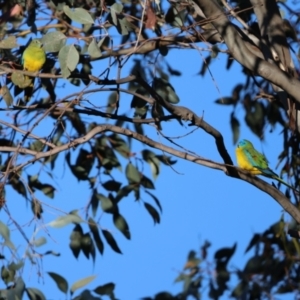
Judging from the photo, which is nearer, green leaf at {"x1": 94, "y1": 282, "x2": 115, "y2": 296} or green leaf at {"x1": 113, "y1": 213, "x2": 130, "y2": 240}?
green leaf at {"x1": 94, "y1": 282, "x2": 115, "y2": 296}

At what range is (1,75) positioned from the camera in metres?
3.45

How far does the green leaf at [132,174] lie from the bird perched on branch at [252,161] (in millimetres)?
718

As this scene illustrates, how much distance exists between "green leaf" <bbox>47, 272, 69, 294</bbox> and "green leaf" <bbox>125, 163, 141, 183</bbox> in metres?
0.94

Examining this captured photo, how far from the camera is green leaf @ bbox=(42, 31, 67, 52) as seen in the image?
11.1 feet

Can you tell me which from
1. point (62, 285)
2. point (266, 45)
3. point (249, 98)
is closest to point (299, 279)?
point (249, 98)

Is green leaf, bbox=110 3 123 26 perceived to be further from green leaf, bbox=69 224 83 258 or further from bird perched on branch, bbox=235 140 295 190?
green leaf, bbox=69 224 83 258

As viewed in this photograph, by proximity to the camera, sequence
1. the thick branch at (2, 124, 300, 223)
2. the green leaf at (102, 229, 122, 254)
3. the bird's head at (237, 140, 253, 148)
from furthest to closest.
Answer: the green leaf at (102, 229, 122, 254) < the bird's head at (237, 140, 253, 148) < the thick branch at (2, 124, 300, 223)

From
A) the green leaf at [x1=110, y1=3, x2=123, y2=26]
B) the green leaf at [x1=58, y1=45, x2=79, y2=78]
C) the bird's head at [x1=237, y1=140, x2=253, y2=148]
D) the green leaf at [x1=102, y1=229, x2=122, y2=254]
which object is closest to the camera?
the green leaf at [x1=58, y1=45, x2=79, y2=78]

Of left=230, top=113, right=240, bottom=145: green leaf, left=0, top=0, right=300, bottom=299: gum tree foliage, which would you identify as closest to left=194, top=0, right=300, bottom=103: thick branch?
left=0, top=0, right=300, bottom=299: gum tree foliage

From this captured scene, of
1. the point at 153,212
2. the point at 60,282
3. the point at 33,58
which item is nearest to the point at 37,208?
the point at 60,282

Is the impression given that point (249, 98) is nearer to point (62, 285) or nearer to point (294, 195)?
point (294, 195)

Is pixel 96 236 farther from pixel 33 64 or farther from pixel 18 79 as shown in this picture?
pixel 18 79

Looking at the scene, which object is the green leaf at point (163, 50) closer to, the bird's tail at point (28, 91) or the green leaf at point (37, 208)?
the bird's tail at point (28, 91)

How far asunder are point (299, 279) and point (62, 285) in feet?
5.83
